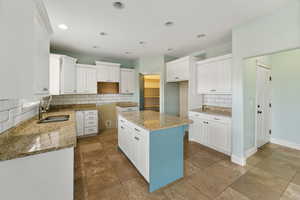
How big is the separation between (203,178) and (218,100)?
200cm

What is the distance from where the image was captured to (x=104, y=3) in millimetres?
1649

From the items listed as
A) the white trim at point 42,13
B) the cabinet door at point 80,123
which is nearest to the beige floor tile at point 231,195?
the white trim at point 42,13

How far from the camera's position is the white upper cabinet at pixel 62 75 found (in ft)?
9.89

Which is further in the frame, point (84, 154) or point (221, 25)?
point (84, 154)

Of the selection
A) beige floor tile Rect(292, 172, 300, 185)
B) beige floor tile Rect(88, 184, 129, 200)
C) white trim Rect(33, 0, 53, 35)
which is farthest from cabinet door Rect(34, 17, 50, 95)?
beige floor tile Rect(292, 172, 300, 185)

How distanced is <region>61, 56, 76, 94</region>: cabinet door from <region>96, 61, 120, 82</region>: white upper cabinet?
721mm

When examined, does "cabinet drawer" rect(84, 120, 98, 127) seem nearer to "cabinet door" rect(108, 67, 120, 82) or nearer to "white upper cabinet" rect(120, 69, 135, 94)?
"white upper cabinet" rect(120, 69, 135, 94)

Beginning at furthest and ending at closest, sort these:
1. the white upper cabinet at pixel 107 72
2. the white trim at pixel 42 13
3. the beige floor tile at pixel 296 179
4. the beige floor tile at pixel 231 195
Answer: the white upper cabinet at pixel 107 72 < the beige floor tile at pixel 296 179 < the beige floor tile at pixel 231 195 < the white trim at pixel 42 13

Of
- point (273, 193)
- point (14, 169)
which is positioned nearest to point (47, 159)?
point (14, 169)

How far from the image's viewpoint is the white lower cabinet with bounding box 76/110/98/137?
3541 millimetres

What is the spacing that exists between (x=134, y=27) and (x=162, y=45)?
112 centimetres

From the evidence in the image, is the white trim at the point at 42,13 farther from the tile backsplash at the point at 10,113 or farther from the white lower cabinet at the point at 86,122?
the white lower cabinet at the point at 86,122

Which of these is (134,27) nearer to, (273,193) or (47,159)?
(47,159)

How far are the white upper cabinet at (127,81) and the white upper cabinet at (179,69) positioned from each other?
59.3 inches
